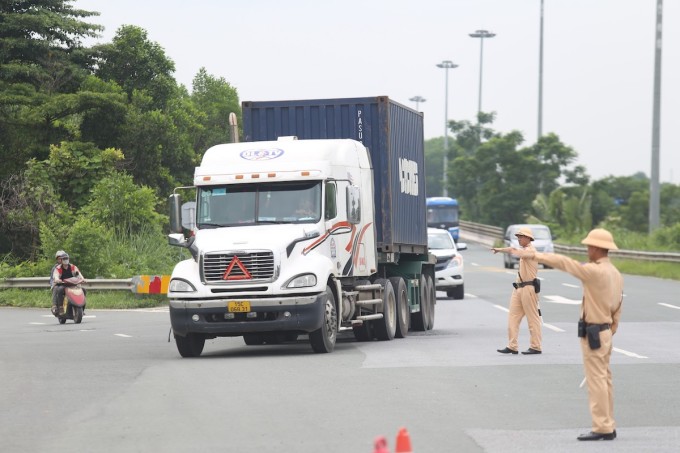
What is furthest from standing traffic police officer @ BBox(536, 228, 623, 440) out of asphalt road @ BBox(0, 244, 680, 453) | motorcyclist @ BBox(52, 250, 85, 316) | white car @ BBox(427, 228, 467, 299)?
white car @ BBox(427, 228, 467, 299)

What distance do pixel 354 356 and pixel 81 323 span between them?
11.3 metres

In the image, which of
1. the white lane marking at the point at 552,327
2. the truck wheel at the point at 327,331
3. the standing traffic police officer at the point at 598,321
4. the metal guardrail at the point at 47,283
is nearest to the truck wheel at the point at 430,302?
the white lane marking at the point at 552,327

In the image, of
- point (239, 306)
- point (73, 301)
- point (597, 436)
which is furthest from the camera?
point (73, 301)

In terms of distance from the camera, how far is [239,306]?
18.2 metres

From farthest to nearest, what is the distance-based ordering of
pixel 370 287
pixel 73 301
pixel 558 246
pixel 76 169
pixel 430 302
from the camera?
pixel 558 246
pixel 76 169
pixel 73 301
pixel 430 302
pixel 370 287

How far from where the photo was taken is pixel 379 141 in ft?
70.8

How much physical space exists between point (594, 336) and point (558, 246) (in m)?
59.0

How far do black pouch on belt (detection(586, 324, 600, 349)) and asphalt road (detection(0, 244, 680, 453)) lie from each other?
2.41ft

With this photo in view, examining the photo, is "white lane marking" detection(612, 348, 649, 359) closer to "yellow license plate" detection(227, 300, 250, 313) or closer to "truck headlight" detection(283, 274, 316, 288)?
"truck headlight" detection(283, 274, 316, 288)

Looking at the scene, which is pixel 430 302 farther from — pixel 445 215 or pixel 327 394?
pixel 445 215

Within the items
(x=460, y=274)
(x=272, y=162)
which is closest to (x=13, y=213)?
(x=460, y=274)

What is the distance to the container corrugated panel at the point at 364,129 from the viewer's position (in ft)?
70.7

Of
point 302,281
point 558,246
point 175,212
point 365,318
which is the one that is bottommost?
point 558,246

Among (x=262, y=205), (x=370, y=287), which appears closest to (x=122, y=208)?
(x=370, y=287)
